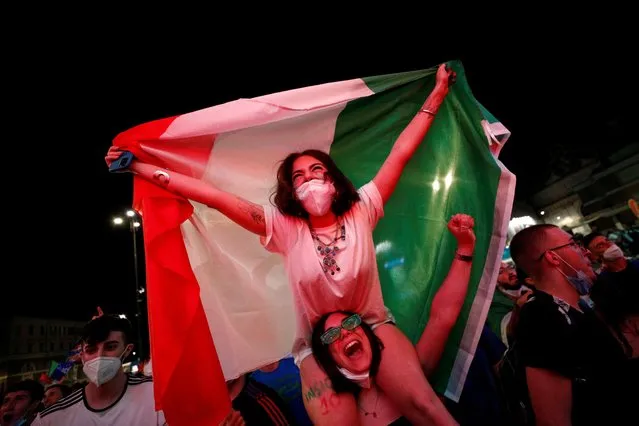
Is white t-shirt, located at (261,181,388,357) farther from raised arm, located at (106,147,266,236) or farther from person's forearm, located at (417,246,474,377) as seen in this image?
person's forearm, located at (417,246,474,377)

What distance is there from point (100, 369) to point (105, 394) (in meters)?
0.26

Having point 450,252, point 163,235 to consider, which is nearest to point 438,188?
point 450,252

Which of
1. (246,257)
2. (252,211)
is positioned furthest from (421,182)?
(246,257)

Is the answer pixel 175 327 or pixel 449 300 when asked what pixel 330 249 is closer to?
pixel 449 300

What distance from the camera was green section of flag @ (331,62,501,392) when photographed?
233cm

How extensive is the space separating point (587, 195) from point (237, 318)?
33.1 metres

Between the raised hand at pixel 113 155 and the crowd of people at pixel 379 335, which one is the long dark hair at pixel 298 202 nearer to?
the crowd of people at pixel 379 335

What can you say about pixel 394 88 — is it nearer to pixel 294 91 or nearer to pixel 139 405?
pixel 294 91

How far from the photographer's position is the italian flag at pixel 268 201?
212 centimetres

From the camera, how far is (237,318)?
2377 mm

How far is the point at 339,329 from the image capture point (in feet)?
6.02

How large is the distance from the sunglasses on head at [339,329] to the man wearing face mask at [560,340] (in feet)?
4.03

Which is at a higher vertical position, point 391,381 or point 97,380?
point 97,380

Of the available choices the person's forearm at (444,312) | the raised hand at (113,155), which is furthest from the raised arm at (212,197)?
the person's forearm at (444,312)
